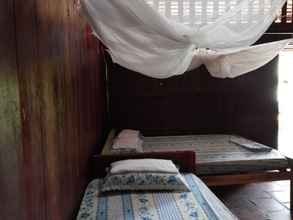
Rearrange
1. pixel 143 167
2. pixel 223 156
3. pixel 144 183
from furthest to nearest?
1. pixel 223 156
2. pixel 143 167
3. pixel 144 183

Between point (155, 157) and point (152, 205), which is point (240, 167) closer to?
point (155, 157)

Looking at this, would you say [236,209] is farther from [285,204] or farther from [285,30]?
[285,30]

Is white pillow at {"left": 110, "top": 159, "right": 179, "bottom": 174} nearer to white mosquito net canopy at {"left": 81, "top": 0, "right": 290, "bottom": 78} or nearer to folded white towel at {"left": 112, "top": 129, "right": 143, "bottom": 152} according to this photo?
folded white towel at {"left": 112, "top": 129, "right": 143, "bottom": 152}

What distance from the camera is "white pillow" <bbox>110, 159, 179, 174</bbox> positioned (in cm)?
249

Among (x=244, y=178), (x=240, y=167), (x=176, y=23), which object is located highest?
(x=176, y=23)

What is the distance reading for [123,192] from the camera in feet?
7.86

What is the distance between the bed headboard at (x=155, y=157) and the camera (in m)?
2.88

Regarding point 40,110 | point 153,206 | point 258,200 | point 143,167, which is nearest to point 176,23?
point 40,110

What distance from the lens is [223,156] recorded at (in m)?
3.37

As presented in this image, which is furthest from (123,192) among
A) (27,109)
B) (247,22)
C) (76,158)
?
(247,22)

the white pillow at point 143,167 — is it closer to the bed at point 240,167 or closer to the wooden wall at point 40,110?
the wooden wall at point 40,110

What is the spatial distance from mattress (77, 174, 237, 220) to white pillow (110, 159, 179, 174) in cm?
18

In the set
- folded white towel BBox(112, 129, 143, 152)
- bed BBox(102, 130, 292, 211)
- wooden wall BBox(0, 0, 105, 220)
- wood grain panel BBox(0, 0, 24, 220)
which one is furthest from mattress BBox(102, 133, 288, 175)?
wood grain panel BBox(0, 0, 24, 220)

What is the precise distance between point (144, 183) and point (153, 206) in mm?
301
